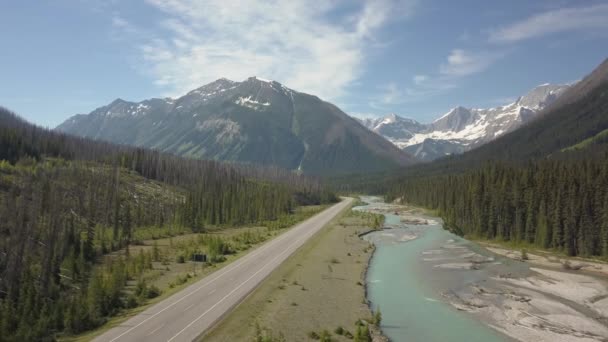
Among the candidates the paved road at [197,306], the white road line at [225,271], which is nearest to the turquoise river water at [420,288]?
the paved road at [197,306]

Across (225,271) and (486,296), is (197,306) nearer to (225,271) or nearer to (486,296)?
(225,271)

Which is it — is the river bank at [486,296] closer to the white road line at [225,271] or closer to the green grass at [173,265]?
the white road line at [225,271]

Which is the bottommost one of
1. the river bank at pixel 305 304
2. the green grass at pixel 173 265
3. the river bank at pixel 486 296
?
the green grass at pixel 173 265

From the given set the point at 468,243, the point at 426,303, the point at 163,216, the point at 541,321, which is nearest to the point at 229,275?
the point at 426,303

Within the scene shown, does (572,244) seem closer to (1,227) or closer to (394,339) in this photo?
(394,339)

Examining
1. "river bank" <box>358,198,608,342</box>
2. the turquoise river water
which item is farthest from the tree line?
the turquoise river water

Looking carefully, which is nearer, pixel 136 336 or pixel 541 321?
pixel 136 336

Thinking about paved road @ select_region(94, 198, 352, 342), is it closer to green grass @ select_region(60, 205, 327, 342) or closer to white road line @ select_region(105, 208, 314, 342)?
A: white road line @ select_region(105, 208, 314, 342)
